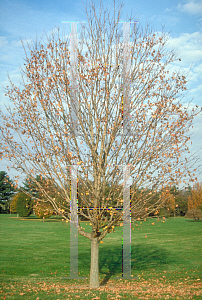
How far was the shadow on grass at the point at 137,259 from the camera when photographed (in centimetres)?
1216

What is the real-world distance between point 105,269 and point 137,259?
2.96 metres

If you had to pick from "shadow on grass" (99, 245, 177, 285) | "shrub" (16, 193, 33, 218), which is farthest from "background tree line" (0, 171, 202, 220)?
"shadow on grass" (99, 245, 177, 285)

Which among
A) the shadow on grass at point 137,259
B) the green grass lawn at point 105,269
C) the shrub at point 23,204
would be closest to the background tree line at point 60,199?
the shrub at point 23,204

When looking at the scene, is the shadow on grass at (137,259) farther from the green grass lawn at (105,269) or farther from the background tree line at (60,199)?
the background tree line at (60,199)

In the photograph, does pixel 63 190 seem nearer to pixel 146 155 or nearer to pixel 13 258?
pixel 146 155

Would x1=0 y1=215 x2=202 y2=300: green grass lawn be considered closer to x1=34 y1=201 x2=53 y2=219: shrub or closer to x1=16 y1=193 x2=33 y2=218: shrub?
x1=34 y1=201 x2=53 y2=219: shrub

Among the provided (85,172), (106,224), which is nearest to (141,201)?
(106,224)

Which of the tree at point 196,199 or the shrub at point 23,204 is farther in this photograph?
the tree at point 196,199

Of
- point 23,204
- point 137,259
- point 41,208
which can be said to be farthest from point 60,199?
point 23,204

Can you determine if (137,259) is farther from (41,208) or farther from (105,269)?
(41,208)

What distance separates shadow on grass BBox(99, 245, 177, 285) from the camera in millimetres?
12156

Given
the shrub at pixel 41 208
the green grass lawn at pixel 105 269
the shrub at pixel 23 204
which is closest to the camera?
the green grass lawn at pixel 105 269

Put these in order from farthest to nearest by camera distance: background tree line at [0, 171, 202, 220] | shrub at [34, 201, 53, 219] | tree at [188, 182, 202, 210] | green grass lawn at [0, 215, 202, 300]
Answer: tree at [188, 182, 202, 210] → shrub at [34, 201, 53, 219] → background tree line at [0, 171, 202, 220] → green grass lawn at [0, 215, 202, 300]

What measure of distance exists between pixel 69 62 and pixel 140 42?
6.51ft
